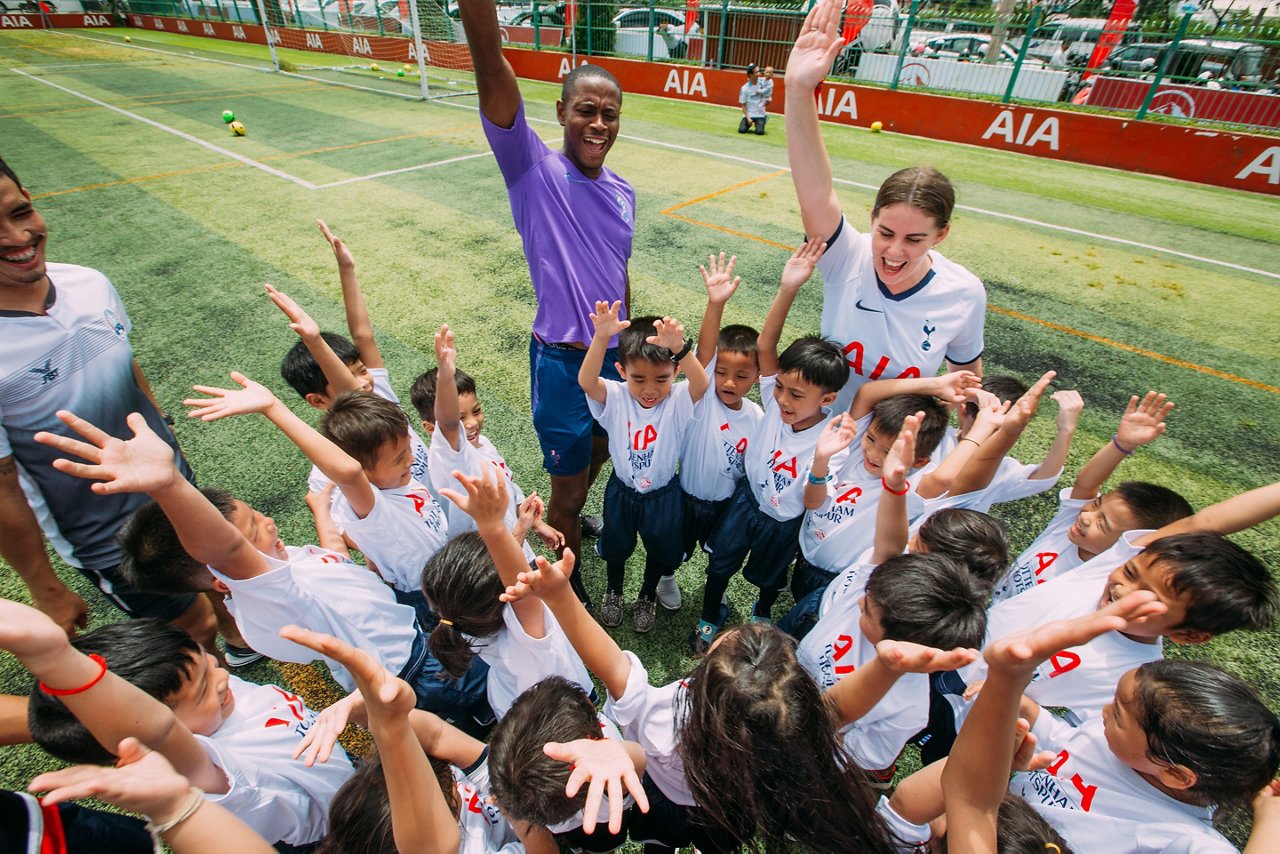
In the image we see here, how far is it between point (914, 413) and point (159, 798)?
2.44 metres

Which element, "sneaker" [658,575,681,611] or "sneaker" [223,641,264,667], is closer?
"sneaker" [223,641,264,667]

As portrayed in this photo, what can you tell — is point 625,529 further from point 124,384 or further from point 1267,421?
point 1267,421

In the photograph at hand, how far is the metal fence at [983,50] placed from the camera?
10938mm

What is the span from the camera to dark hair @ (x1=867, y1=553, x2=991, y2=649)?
1.71 metres

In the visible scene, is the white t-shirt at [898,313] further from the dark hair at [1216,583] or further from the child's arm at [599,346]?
the dark hair at [1216,583]

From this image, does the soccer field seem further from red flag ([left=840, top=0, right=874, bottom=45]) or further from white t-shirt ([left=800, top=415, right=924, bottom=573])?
red flag ([left=840, top=0, right=874, bottom=45])

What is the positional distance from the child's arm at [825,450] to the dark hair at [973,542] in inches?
16.6

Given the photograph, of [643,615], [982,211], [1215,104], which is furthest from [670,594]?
[1215,104]

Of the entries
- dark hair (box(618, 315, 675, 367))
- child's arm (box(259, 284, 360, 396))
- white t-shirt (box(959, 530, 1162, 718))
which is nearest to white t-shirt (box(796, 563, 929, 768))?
white t-shirt (box(959, 530, 1162, 718))

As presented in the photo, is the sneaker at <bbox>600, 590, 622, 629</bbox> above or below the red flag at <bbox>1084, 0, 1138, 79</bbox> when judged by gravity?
below

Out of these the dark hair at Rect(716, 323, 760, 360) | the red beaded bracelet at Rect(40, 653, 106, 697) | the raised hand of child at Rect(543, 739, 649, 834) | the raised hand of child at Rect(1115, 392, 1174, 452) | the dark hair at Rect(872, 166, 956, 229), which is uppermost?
the dark hair at Rect(872, 166, 956, 229)

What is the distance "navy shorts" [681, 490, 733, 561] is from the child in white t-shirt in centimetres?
10

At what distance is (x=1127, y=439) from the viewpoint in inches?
96.4

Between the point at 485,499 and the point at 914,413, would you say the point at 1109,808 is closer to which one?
the point at 914,413
